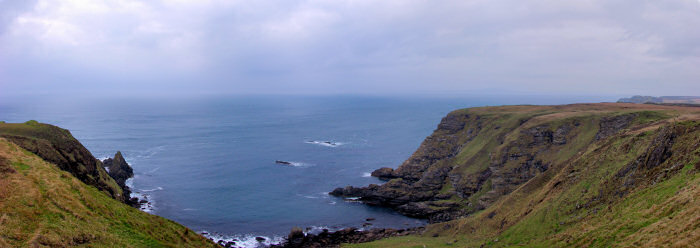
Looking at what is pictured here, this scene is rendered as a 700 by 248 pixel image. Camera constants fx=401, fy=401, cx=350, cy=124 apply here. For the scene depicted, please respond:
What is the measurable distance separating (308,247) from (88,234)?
121 feet

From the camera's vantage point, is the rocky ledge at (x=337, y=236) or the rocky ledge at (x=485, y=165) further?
the rocky ledge at (x=485, y=165)

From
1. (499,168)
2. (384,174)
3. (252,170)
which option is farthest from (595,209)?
(252,170)

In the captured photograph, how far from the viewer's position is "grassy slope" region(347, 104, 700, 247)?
26.7m

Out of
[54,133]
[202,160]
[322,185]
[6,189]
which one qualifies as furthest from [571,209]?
[202,160]

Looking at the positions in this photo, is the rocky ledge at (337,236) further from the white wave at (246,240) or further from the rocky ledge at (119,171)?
the rocky ledge at (119,171)

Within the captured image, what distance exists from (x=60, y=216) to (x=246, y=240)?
39.1 m

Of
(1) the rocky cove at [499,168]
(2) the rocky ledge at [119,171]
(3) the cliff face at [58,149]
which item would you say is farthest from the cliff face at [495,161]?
(2) the rocky ledge at [119,171]

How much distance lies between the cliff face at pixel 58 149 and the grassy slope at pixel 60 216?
2366 centimetres

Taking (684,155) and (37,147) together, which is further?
(37,147)

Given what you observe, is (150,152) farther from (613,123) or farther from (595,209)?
(613,123)

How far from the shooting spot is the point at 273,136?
16900cm

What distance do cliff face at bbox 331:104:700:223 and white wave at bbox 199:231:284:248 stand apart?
83.3 ft

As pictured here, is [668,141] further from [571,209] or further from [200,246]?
[200,246]

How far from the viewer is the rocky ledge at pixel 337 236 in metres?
60.3
